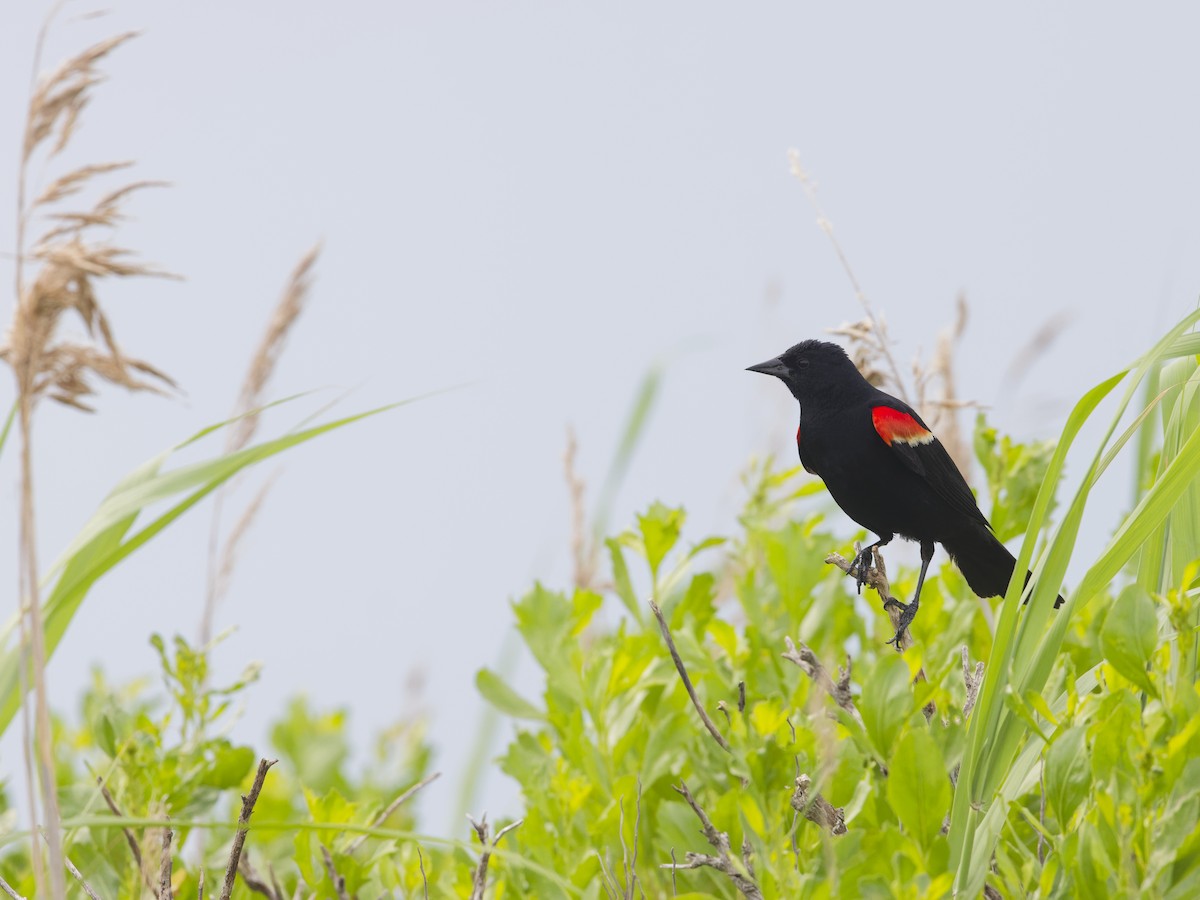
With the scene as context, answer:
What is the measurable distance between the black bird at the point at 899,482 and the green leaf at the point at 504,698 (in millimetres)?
1016

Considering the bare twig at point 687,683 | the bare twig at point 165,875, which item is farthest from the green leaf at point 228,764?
the bare twig at point 687,683

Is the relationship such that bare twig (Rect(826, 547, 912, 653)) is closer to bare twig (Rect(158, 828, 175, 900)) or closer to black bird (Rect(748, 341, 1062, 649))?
Answer: black bird (Rect(748, 341, 1062, 649))

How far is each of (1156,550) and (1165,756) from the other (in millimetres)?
814

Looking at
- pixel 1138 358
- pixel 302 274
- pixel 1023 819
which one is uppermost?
pixel 302 274

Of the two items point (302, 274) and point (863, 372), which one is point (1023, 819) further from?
point (302, 274)

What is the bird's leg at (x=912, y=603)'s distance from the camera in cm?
269

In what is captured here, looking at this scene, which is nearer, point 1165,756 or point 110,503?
point 1165,756

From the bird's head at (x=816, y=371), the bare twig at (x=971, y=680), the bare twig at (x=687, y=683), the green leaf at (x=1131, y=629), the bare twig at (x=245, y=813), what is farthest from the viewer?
the bird's head at (x=816, y=371)

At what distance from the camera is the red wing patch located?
3660mm

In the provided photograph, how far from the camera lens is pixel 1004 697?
192 centimetres

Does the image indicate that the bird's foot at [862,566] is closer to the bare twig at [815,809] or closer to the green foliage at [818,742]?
the green foliage at [818,742]

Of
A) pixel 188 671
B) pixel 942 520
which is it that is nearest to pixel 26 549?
pixel 188 671

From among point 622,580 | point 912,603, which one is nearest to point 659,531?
point 622,580

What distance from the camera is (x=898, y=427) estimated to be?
3713 mm
